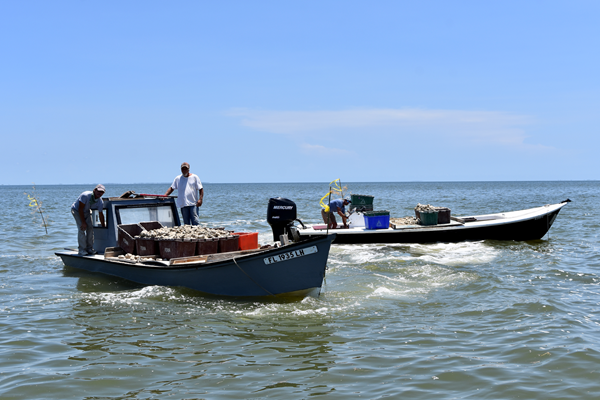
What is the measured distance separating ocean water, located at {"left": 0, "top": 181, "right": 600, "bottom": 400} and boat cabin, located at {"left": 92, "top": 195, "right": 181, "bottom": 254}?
3.40ft

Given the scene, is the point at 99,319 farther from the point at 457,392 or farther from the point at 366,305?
the point at 457,392

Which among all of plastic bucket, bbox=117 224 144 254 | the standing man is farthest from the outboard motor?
plastic bucket, bbox=117 224 144 254

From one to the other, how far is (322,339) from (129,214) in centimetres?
668

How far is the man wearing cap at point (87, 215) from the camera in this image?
1197 centimetres

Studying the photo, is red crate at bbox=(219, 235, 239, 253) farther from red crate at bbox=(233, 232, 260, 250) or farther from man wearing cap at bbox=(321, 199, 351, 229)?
man wearing cap at bbox=(321, 199, 351, 229)

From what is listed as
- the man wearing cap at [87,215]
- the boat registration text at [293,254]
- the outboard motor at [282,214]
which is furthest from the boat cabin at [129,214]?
the boat registration text at [293,254]

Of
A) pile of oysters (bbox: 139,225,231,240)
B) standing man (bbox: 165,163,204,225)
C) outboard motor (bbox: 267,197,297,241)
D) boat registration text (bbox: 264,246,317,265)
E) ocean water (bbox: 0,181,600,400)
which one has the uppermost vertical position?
standing man (bbox: 165,163,204,225)

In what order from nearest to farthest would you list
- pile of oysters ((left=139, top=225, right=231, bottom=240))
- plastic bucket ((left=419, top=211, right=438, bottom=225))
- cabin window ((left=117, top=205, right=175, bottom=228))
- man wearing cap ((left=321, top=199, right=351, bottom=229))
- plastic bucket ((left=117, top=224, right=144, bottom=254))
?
pile of oysters ((left=139, top=225, right=231, bottom=240)), plastic bucket ((left=117, top=224, right=144, bottom=254)), cabin window ((left=117, top=205, right=175, bottom=228)), man wearing cap ((left=321, top=199, right=351, bottom=229)), plastic bucket ((left=419, top=211, right=438, bottom=225))

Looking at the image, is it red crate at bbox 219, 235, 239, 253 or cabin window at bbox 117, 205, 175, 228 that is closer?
red crate at bbox 219, 235, 239, 253

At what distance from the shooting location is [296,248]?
8812 millimetres

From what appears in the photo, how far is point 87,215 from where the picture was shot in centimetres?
1203

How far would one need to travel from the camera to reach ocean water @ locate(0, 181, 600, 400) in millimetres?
5707

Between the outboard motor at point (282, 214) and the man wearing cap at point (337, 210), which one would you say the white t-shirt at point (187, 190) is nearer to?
the outboard motor at point (282, 214)

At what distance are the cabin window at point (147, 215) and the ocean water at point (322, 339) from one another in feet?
4.78
